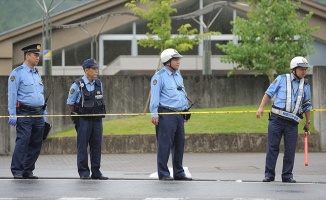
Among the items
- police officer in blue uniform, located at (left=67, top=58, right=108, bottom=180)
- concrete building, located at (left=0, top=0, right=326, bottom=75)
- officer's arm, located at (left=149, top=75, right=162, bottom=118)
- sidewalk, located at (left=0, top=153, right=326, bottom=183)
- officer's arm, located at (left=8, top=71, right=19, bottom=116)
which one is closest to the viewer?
officer's arm, located at (left=149, top=75, right=162, bottom=118)

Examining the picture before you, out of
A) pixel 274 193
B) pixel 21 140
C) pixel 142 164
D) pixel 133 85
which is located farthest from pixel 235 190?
pixel 133 85

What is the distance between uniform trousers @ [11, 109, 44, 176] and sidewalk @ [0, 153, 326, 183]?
43 centimetres

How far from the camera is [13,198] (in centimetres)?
1220

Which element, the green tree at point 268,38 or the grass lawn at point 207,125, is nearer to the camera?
the grass lawn at point 207,125

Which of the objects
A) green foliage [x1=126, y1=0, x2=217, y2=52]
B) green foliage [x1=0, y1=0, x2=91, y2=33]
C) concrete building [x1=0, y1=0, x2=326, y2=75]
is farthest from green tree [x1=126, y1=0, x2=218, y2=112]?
green foliage [x1=0, y1=0, x2=91, y2=33]

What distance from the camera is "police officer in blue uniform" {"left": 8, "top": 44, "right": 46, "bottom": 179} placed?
51.2 ft

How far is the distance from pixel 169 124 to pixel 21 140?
88.3 inches

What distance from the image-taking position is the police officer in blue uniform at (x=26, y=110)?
15.6 metres

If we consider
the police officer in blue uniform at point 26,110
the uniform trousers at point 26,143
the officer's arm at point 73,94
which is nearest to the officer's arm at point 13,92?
the police officer in blue uniform at point 26,110

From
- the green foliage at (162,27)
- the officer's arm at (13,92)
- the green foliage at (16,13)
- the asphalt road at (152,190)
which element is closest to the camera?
the asphalt road at (152,190)

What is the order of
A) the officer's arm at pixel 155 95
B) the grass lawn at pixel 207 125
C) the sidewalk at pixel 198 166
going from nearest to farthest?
the officer's arm at pixel 155 95 → the sidewalk at pixel 198 166 → the grass lawn at pixel 207 125

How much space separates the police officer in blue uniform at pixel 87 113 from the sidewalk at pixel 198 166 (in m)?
0.34

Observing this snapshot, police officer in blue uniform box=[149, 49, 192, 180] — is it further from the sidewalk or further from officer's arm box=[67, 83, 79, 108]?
officer's arm box=[67, 83, 79, 108]

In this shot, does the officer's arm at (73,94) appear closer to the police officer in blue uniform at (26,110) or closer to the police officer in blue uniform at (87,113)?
the police officer in blue uniform at (87,113)
